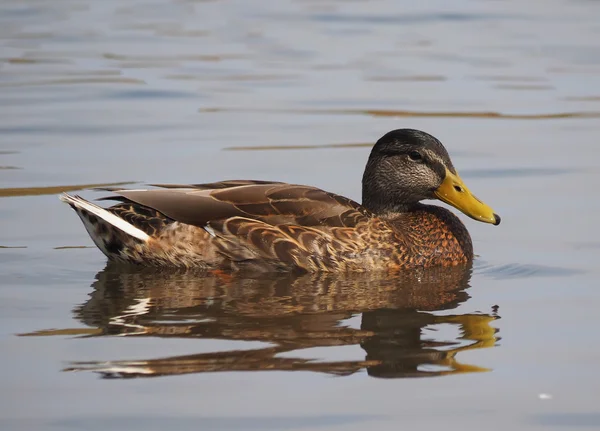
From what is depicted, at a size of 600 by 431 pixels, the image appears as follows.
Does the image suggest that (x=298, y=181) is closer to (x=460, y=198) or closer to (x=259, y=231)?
(x=460, y=198)

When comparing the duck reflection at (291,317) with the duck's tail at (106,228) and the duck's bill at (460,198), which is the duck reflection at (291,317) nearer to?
the duck's tail at (106,228)

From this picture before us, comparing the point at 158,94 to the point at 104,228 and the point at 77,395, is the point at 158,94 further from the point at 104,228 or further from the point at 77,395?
the point at 77,395

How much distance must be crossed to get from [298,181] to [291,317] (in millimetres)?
3856

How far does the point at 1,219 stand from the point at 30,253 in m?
1.11

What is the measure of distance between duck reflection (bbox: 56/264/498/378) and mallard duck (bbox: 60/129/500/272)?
0.13 meters

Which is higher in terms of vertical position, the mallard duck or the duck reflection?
the mallard duck

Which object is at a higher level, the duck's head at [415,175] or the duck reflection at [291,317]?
the duck's head at [415,175]

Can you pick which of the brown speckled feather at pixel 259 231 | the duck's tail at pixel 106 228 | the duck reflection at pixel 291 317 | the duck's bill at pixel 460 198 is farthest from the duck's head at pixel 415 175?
the duck's tail at pixel 106 228

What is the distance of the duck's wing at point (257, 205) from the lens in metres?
9.23

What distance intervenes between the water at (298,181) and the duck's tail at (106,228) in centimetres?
23

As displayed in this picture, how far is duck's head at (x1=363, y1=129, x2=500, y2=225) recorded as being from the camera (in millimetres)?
9555

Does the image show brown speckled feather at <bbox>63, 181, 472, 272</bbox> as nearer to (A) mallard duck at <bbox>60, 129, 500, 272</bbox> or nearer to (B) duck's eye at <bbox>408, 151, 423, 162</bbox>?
(A) mallard duck at <bbox>60, 129, 500, 272</bbox>

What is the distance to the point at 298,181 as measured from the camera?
11.6m

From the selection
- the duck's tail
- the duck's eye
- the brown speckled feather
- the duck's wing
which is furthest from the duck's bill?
the duck's tail
